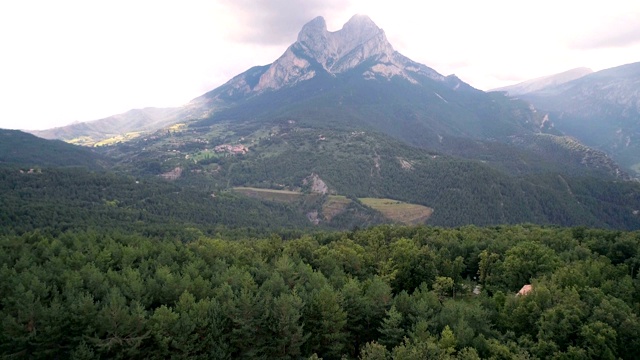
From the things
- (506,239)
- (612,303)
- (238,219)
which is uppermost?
(612,303)

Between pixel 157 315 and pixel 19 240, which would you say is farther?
pixel 19 240

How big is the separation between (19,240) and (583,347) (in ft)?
276

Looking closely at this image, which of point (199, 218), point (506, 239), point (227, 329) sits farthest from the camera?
point (199, 218)

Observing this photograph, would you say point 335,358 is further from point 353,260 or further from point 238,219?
point 238,219

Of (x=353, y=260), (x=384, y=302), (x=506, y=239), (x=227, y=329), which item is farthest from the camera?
(x=506, y=239)

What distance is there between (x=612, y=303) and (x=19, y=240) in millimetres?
88490

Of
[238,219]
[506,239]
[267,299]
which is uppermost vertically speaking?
[267,299]

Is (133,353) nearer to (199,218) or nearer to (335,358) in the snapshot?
(335,358)

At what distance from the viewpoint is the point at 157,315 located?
39.8m

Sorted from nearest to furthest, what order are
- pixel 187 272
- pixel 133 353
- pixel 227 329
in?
1. pixel 133 353
2. pixel 227 329
3. pixel 187 272

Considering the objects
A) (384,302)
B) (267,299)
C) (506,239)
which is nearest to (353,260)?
(384,302)

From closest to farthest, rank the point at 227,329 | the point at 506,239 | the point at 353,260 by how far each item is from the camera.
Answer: the point at 227,329
the point at 353,260
the point at 506,239

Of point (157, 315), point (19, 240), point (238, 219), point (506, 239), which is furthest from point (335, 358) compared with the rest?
point (238, 219)

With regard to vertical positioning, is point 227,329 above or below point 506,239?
above
